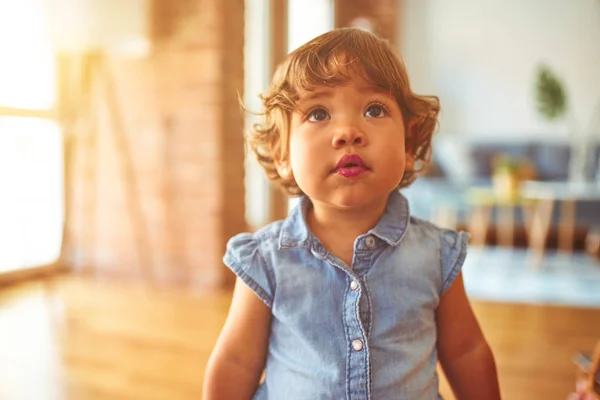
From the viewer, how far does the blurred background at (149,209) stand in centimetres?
158

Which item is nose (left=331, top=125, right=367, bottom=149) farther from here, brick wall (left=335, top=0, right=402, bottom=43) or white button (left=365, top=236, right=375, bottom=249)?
brick wall (left=335, top=0, right=402, bottom=43)

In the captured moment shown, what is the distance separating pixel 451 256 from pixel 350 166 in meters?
0.21

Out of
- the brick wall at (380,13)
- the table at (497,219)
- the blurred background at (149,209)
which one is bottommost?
the table at (497,219)

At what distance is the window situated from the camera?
7.76ft

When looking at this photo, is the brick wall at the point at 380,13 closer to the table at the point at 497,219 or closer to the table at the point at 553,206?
the table at the point at 497,219

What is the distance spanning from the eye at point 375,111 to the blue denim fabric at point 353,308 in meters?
0.15

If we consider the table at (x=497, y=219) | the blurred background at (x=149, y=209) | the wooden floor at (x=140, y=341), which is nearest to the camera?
the wooden floor at (x=140, y=341)

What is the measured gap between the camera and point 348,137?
2.13 ft

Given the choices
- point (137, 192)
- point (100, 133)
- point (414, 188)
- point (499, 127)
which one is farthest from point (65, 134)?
point (499, 127)

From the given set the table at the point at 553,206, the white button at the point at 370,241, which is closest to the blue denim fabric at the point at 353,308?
the white button at the point at 370,241

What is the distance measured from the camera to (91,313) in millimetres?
1979

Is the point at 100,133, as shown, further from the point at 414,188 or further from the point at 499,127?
Answer: the point at 499,127

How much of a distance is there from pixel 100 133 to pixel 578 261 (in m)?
2.98

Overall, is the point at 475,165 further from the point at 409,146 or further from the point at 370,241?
the point at 370,241
